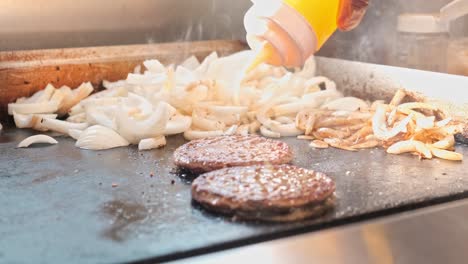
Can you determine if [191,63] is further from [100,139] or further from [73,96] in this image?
[100,139]

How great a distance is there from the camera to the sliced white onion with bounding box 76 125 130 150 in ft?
6.64

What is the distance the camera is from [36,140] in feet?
6.86

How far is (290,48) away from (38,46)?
1.47 m

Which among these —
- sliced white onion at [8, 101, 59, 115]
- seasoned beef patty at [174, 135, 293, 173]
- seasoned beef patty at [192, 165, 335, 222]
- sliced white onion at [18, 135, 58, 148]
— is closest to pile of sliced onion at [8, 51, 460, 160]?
sliced white onion at [8, 101, 59, 115]

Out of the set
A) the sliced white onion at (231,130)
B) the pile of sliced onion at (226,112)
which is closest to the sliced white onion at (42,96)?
the pile of sliced onion at (226,112)

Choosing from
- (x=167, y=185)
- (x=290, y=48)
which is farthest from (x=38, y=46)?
(x=167, y=185)

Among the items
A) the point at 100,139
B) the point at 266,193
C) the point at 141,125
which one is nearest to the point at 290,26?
the point at 141,125

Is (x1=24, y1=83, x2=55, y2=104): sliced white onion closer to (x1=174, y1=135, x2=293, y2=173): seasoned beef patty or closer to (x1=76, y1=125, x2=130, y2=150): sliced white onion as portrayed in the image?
(x1=76, y1=125, x2=130, y2=150): sliced white onion

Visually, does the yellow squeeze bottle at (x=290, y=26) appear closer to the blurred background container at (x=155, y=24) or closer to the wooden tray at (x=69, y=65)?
the blurred background container at (x=155, y=24)

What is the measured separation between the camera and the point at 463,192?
1448 mm

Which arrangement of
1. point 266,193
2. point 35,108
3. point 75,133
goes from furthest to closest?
point 35,108 < point 75,133 < point 266,193

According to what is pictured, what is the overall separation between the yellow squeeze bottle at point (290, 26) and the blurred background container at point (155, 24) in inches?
26.4

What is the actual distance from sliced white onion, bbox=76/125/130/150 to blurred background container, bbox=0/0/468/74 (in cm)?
106

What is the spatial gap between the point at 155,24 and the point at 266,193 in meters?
2.19
